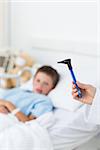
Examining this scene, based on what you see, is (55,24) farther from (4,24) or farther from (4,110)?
(4,110)

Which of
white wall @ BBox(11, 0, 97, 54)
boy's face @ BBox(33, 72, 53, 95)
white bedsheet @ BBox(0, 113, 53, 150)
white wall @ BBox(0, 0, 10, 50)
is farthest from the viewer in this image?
white wall @ BBox(0, 0, 10, 50)

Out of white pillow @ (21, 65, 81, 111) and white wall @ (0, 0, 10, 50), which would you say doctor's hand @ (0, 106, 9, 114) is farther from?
white wall @ (0, 0, 10, 50)

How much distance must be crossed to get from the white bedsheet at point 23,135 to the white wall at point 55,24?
0.78 m

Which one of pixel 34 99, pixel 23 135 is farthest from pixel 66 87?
pixel 23 135

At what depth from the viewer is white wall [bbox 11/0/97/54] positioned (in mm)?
2055

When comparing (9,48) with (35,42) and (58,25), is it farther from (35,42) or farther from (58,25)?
(58,25)

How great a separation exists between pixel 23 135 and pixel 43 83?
1.87 feet

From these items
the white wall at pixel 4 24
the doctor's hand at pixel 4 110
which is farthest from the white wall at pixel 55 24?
the doctor's hand at pixel 4 110

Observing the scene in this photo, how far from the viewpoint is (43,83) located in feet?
6.23

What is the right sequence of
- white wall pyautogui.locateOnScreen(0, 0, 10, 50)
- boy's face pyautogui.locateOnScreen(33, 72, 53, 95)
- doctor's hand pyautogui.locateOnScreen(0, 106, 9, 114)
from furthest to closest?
white wall pyautogui.locateOnScreen(0, 0, 10, 50), boy's face pyautogui.locateOnScreen(33, 72, 53, 95), doctor's hand pyautogui.locateOnScreen(0, 106, 9, 114)

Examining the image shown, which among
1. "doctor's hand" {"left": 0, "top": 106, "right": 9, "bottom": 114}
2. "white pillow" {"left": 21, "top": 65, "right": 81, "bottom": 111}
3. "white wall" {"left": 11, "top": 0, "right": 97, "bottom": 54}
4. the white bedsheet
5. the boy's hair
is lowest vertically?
the white bedsheet

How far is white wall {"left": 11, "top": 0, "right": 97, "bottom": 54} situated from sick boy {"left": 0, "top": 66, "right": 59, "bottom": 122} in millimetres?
359

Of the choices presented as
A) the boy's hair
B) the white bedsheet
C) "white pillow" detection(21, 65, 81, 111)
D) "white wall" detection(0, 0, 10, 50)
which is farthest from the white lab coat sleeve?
"white wall" detection(0, 0, 10, 50)

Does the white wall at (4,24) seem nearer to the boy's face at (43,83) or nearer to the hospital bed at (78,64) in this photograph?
the hospital bed at (78,64)
